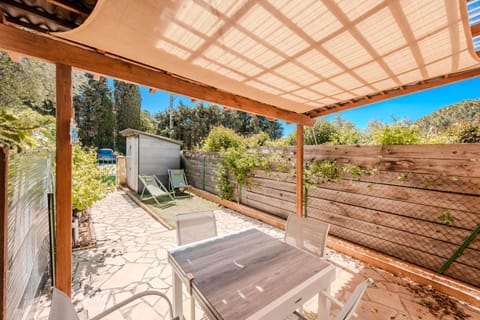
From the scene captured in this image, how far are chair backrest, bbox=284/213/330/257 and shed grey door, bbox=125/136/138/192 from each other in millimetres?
6830

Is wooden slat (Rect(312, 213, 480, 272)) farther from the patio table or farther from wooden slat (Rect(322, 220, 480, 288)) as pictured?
the patio table

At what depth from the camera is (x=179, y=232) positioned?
2.00 meters

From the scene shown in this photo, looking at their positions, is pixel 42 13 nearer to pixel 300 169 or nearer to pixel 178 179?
pixel 300 169

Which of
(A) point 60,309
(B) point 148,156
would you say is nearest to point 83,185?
(A) point 60,309

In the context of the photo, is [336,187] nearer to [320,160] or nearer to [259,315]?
[320,160]

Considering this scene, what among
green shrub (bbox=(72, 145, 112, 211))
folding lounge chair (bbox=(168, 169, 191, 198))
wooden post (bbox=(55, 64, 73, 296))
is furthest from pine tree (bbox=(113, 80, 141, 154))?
wooden post (bbox=(55, 64, 73, 296))

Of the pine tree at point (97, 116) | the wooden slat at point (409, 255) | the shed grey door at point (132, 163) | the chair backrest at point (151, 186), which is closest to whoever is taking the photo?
the wooden slat at point (409, 255)

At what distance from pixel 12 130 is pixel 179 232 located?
143 cm

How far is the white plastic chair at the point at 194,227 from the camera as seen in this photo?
2023 mm

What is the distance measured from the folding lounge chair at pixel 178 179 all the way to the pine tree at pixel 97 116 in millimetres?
19649

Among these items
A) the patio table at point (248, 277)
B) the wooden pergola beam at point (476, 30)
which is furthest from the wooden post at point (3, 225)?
the wooden pergola beam at point (476, 30)

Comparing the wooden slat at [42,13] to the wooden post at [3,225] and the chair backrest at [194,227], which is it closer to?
the wooden post at [3,225]

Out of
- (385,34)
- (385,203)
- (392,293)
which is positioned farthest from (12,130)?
(385,203)

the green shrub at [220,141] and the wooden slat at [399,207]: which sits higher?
the green shrub at [220,141]
